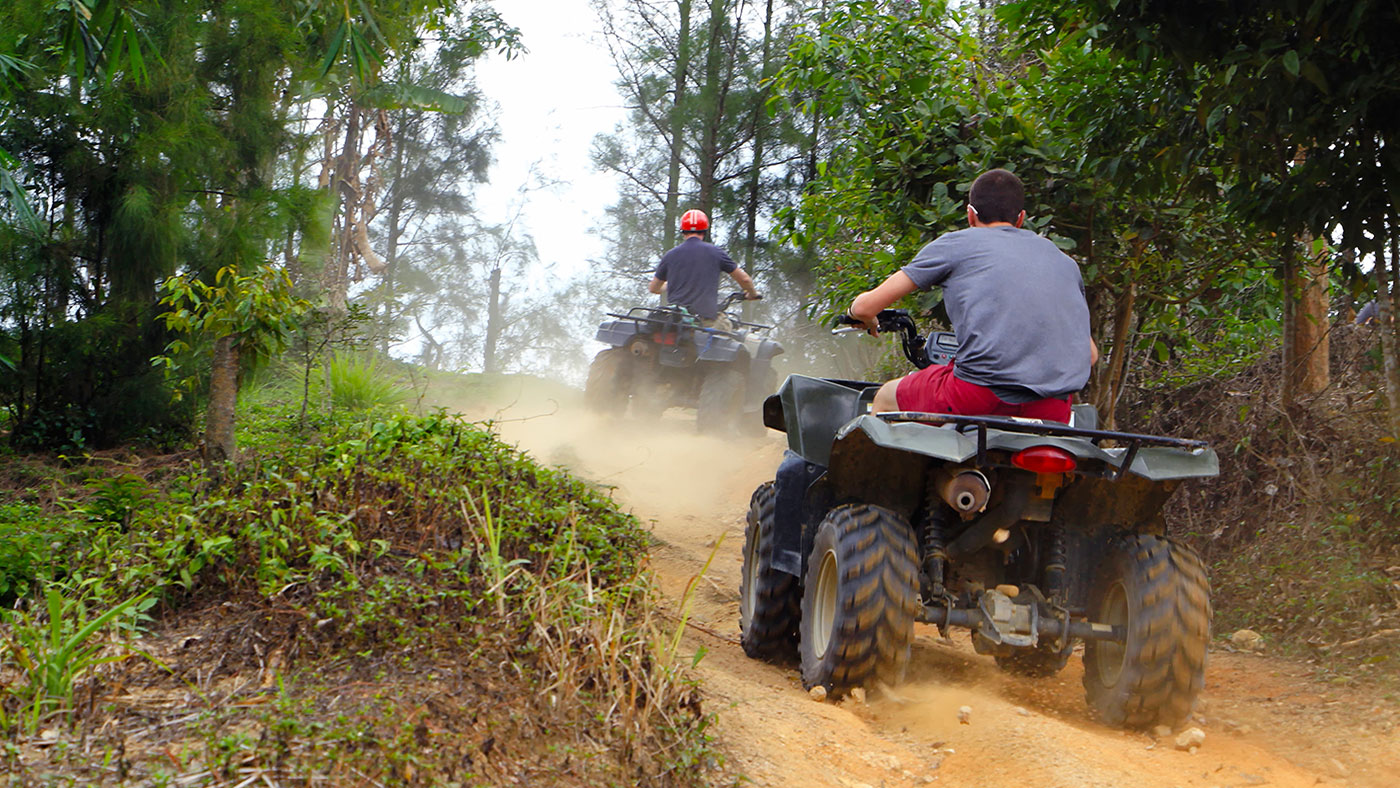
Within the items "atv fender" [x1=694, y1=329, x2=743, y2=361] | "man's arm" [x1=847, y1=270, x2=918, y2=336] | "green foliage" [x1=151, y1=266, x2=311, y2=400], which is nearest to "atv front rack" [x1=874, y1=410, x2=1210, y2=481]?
"man's arm" [x1=847, y1=270, x2=918, y2=336]

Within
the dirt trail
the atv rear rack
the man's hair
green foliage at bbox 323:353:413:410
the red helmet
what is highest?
the red helmet

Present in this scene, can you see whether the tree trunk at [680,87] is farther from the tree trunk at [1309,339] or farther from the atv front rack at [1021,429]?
the atv front rack at [1021,429]

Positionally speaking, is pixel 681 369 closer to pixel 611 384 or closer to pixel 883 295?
pixel 611 384

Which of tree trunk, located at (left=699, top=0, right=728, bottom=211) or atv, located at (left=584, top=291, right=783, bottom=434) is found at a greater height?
tree trunk, located at (left=699, top=0, right=728, bottom=211)

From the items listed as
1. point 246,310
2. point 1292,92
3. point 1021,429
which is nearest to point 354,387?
point 246,310

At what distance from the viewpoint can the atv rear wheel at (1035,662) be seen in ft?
15.8

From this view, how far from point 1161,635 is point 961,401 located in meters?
1.06

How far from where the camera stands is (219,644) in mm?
3514

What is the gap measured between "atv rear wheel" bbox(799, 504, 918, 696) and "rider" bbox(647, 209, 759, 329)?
7.36 meters

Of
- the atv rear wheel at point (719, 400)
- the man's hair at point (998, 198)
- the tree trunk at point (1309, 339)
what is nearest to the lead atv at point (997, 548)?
the man's hair at point (998, 198)

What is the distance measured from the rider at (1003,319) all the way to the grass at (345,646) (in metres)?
1.37

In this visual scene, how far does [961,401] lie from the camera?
4332mm

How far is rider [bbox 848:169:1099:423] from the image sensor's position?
4215mm

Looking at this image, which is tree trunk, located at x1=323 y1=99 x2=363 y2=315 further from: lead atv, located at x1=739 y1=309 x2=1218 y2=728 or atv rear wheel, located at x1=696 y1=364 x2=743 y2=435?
lead atv, located at x1=739 y1=309 x2=1218 y2=728
